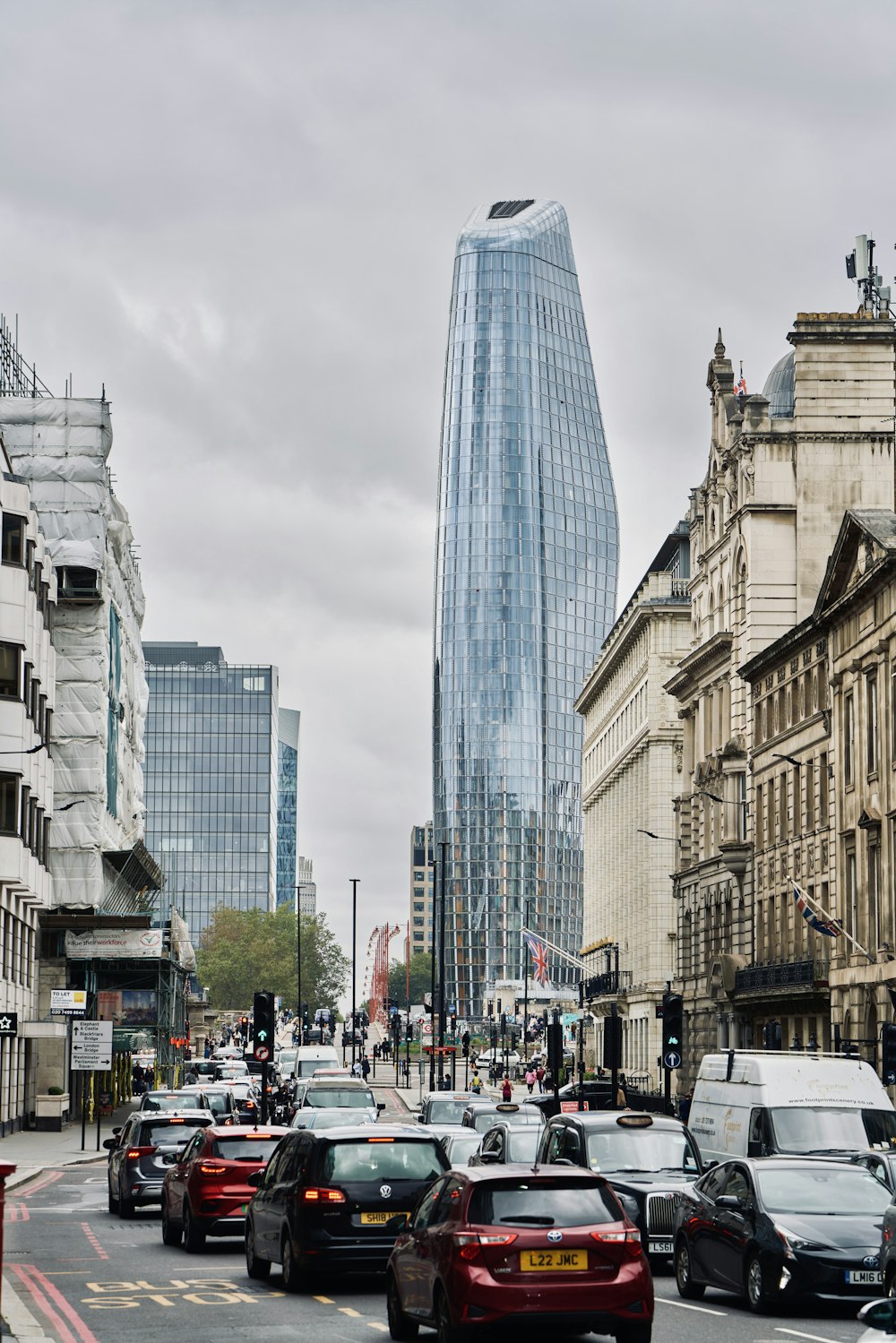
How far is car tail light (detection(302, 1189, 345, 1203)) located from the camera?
21.9 m

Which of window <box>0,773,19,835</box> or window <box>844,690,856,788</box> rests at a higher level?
window <box>844,690,856,788</box>

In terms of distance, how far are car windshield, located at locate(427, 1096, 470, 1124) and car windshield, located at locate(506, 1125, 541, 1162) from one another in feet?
48.5

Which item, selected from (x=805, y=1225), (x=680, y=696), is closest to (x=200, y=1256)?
(x=805, y=1225)

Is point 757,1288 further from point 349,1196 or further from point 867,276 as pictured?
point 867,276

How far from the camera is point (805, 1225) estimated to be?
2066 centimetres

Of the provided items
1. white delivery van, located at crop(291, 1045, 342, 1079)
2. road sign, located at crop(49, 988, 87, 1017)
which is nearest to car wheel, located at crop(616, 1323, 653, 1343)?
road sign, located at crop(49, 988, 87, 1017)

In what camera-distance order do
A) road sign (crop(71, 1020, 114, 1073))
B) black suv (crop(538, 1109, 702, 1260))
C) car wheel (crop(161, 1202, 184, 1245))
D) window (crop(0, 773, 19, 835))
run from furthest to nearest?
window (crop(0, 773, 19, 835)) < road sign (crop(71, 1020, 114, 1073)) < car wheel (crop(161, 1202, 184, 1245)) < black suv (crop(538, 1109, 702, 1260))

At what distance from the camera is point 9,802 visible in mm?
64125

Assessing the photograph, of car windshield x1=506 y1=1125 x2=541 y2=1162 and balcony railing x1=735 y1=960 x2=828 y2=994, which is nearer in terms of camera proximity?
car windshield x1=506 y1=1125 x2=541 y2=1162

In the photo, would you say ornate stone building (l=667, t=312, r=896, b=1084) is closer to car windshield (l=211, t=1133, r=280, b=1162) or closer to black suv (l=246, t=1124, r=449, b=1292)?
car windshield (l=211, t=1133, r=280, b=1162)

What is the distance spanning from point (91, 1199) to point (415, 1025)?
157555 mm

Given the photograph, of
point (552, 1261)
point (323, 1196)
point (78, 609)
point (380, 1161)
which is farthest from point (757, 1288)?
point (78, 609)

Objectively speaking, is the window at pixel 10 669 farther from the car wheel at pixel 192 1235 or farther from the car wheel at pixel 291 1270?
the car wheel at pixel 291 1270

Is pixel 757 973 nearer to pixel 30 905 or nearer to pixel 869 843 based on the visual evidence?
pixel 869 843
